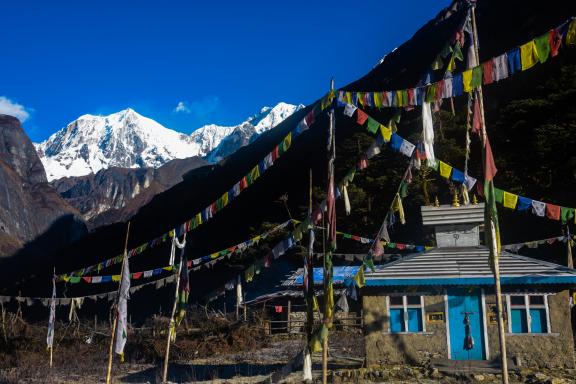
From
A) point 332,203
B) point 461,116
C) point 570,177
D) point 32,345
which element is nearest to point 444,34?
point 461,116

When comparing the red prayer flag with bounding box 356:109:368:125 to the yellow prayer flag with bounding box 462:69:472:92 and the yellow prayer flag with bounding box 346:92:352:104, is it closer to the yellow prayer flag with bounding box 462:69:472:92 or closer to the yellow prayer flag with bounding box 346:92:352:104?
the yellow prayer flag with bounding box 346:92:352:104

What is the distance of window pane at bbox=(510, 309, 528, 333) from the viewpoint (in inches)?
655

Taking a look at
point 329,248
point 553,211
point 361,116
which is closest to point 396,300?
point 553,211

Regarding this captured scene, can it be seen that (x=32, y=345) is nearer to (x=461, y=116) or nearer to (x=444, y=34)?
(x=461, y=116)

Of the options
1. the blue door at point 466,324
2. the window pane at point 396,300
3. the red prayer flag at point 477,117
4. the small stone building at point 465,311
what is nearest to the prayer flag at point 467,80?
the red prayer flag at point 477,117

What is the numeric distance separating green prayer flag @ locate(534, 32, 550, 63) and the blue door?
8.96 m

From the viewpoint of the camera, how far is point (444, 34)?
8981 centimetres

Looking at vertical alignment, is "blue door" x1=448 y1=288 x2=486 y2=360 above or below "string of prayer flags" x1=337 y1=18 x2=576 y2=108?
below

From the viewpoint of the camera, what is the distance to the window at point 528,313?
16562 mm

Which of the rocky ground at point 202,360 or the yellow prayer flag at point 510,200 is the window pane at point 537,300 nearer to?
the rocky ground at point 202,360

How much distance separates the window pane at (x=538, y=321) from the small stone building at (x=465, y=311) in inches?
1.1

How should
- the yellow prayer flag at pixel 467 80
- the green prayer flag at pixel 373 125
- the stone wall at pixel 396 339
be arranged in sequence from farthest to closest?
the stone wall at pixel 396 339 → the green prayer flag at pixel 373 125 → the yellow prayer flag at pixel 467 80

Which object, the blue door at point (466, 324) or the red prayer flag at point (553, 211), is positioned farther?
the red prayer flag at point (553, 211)

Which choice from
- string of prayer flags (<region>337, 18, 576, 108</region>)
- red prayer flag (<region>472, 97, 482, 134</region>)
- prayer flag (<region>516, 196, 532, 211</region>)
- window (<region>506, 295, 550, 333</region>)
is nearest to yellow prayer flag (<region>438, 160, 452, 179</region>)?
string of prayer flags (<region>337, 18, 576, 108</region>)
